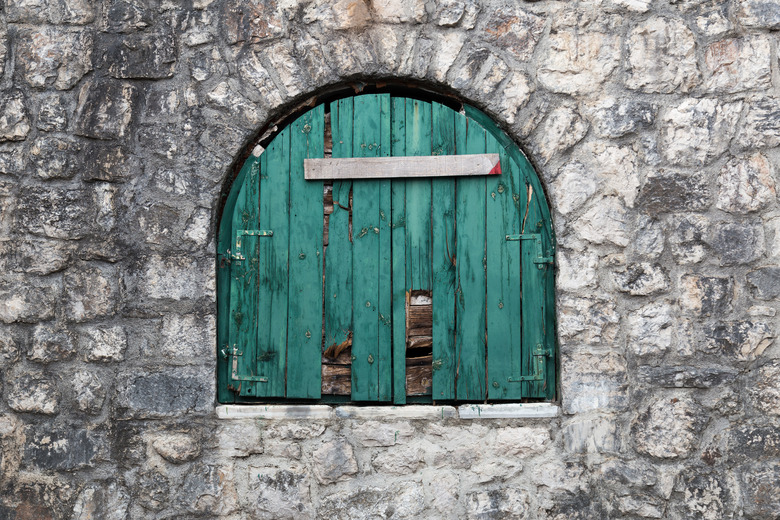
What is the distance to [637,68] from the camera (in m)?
2.72

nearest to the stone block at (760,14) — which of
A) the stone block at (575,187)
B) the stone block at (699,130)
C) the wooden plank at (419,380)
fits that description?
the stone block at (699,130)

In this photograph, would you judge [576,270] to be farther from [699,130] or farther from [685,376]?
[699,130]

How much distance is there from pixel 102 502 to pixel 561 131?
2561 millimetres

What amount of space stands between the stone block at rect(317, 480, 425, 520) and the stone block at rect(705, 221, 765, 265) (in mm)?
1615

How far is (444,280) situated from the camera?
9.25 feet

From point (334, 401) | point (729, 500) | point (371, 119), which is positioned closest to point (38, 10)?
point (371, 119)

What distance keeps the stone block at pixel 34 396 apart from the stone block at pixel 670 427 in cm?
253

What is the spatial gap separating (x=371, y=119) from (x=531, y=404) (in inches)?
57.2

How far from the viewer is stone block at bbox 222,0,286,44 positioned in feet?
9.24

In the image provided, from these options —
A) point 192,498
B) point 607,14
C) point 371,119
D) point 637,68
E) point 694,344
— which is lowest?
point 192,498

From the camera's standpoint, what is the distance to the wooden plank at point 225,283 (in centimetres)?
286

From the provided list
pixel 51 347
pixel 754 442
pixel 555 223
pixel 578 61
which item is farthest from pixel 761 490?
pixel 51 347

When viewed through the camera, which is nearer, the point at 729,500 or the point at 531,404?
the point at 729,500

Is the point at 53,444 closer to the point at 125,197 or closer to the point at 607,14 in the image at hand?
the point at 125,197
